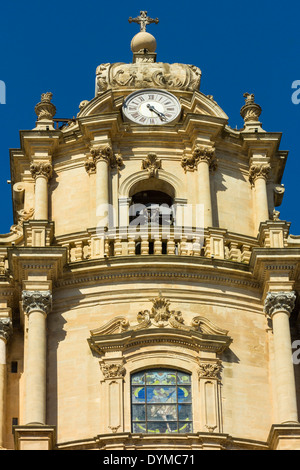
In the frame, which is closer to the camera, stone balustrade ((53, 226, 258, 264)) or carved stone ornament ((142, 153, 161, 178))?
stone balustrade ((53, 226, 258, 264))

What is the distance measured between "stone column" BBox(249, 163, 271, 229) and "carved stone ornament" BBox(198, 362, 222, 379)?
4876mm

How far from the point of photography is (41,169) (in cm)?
4544

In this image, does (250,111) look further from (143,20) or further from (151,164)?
(143,20)

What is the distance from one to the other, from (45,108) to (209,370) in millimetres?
9562

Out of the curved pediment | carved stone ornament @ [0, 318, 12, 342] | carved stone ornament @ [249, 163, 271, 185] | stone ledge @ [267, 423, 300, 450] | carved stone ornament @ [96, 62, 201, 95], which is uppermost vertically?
carved stone ornament @ [96, 62, 201, 95]

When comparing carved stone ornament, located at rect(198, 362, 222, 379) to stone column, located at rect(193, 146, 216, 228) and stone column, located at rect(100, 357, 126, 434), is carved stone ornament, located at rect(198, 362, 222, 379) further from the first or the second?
stone column, located at rect(193, 146, 216, 228)

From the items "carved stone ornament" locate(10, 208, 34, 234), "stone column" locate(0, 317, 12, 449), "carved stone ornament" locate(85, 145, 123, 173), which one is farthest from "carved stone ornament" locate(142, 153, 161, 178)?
"stone column" locate(0, 317, 12, 449)

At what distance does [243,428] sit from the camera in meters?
40.8

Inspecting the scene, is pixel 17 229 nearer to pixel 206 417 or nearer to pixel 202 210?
pixel 202 210

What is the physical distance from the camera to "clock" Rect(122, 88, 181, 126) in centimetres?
4619

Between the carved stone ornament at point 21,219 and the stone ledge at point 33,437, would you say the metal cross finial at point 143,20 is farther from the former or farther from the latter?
the stone ledge at point 33,437
